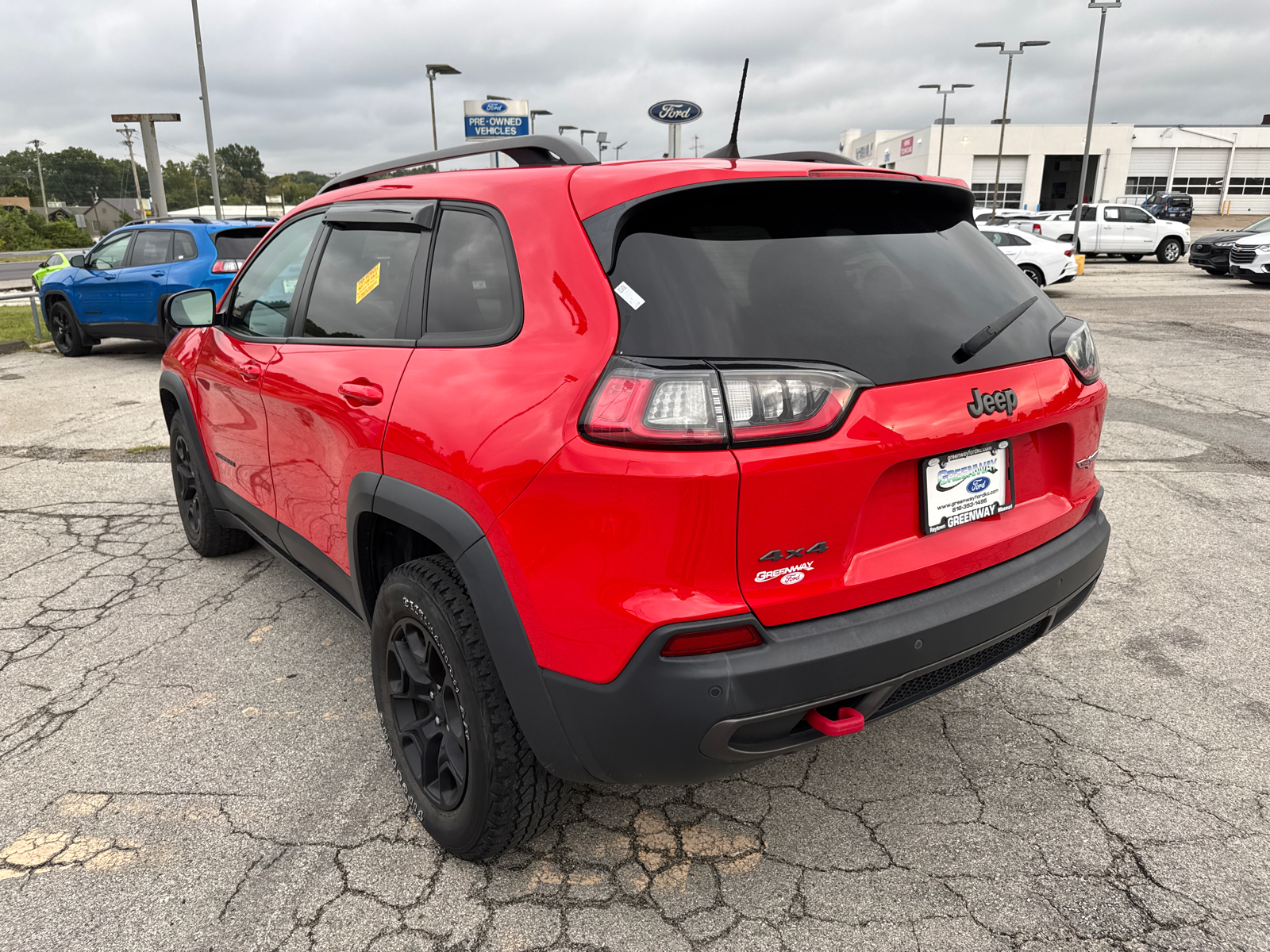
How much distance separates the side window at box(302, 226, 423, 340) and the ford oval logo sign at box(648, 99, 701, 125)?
15.6m

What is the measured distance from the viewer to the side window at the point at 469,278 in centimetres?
210

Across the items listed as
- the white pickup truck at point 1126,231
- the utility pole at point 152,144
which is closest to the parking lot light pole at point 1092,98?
the white pickup truck at point 1126,231

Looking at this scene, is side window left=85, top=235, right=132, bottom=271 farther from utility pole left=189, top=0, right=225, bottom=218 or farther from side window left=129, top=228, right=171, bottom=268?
utility pole left=189, top=0, right=225, bottom=218

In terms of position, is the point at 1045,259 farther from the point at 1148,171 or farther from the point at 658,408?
the point at 1148,171

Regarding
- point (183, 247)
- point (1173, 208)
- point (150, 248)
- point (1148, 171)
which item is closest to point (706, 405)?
point (183, 247)

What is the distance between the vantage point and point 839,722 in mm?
1859

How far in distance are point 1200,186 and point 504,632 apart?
8449 centimetres

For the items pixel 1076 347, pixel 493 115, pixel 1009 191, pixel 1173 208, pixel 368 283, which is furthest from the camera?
pixel 1009 191

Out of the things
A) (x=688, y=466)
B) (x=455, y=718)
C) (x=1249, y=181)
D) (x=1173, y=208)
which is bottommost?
(x=455, y=718)

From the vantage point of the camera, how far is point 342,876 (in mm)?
2223

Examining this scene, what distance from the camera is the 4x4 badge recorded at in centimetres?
199

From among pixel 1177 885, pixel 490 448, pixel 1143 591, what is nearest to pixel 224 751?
pixel 490 448

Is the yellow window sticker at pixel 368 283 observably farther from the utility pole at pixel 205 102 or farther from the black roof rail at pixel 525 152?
the utility pole at pixel 205 102

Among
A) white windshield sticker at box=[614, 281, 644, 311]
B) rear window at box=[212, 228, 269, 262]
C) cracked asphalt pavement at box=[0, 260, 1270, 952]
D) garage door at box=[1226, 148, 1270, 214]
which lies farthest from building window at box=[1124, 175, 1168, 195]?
white windshield sticker at box=[614, 281, 644, 311]
